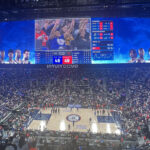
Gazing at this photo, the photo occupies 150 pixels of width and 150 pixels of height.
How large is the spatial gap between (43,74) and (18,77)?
494cm

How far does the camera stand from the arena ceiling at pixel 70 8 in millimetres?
21484

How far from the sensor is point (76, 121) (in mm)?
17328

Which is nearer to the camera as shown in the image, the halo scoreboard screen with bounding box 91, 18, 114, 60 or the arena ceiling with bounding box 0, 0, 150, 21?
the arena ceiling with bounding box 0, 0, 150, 21

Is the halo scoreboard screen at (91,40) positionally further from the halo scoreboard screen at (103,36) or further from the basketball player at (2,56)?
the basketball player at (2,56)

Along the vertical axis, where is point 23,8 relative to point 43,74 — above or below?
above

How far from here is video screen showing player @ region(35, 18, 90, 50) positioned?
87.4ft

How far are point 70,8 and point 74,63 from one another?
9696 millimetres

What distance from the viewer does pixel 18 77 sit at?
27.9 metres

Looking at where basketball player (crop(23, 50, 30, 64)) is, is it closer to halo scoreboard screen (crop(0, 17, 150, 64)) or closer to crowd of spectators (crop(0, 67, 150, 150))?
halo scoreboard screen (crop(0, 17, 150, 64))

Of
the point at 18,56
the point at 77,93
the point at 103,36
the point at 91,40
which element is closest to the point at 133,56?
the point at 103,36

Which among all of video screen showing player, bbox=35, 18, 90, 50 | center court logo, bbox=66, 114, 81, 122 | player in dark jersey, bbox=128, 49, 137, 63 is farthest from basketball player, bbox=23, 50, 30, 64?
player in dark jersey, bbox=128, 49, 137, 63

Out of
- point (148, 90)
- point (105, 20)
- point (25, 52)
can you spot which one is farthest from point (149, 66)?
point (25, 52)

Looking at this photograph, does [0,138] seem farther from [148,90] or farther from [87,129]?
[148,90]

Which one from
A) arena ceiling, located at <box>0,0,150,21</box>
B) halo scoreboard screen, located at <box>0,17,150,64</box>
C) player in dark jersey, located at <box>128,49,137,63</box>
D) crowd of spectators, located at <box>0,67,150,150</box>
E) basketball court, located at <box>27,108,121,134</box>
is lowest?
basketball court, located at <box>27,108,121,134</box>
